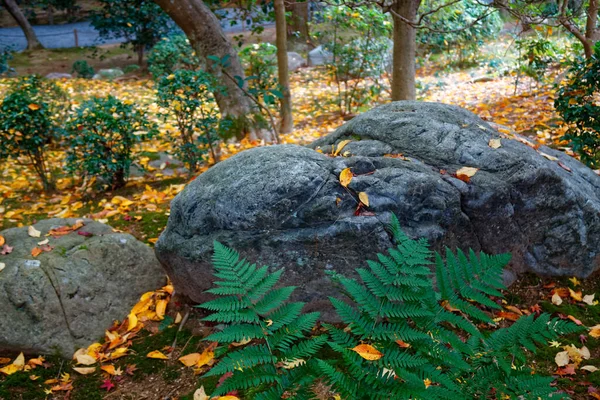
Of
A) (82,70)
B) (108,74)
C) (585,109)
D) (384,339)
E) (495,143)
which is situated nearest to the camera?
(384,339)

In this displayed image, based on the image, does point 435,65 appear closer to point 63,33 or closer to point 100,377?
point 100,377

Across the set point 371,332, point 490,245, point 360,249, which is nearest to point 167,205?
point 360,249

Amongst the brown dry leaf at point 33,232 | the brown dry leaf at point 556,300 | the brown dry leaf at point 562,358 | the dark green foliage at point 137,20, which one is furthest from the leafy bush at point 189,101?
the dark green foliage at point 137,20

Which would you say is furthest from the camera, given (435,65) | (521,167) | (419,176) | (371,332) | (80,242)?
(435,65)

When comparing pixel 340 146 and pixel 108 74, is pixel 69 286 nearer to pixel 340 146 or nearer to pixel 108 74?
pixel 340 146

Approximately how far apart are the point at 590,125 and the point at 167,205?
4.16m

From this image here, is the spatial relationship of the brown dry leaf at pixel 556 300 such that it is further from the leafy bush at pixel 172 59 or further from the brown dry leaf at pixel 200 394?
the leafy bush at pixel 172 59

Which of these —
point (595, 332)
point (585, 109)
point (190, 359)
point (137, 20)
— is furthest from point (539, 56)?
point (137, 20)

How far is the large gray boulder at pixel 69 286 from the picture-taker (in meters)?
3.13

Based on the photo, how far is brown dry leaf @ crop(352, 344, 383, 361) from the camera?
5.41 ft

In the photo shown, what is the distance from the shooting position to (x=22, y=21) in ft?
55.8

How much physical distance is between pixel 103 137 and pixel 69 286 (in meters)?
2.49

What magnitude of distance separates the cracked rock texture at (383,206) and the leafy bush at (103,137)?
237cm

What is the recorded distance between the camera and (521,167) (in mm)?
3352
